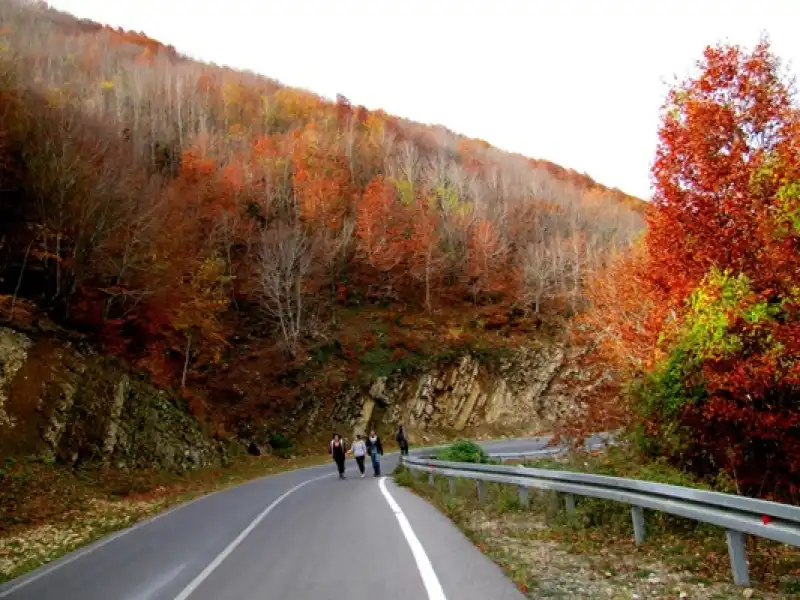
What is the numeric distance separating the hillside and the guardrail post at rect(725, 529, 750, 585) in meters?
10.6

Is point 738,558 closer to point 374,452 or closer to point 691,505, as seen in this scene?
point 691,505

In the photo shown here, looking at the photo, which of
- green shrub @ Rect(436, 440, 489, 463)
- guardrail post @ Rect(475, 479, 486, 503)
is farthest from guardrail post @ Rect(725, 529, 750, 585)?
green shrub @ Rect(436, 440, 489, 463)

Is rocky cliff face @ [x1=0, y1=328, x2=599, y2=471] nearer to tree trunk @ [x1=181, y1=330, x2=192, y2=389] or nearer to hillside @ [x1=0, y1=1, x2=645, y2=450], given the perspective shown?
hillside @ [x1=0, y1=1, x2=645, y2=450]

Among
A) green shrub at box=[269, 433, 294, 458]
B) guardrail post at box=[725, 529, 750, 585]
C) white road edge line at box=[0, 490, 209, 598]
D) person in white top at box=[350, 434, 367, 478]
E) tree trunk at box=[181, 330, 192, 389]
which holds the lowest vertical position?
green shrub at box=[269, 433, 294, 458]

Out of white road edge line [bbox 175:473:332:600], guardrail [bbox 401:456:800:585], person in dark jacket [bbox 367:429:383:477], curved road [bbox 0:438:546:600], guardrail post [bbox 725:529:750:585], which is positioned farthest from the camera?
person in dark jacket [bbox 367:429:383:477]

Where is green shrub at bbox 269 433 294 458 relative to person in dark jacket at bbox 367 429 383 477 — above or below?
below

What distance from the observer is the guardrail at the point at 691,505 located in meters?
4.89

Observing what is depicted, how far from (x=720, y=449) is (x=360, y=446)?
49.6 ft

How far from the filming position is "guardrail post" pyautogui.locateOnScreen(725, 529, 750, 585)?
538 cm

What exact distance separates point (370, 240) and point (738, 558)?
49.3 meters

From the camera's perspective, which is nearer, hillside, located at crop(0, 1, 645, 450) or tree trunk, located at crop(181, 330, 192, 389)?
hillside, located at crop(0, 1, 645, 450)

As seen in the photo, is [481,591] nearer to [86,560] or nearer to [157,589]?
[157,589]

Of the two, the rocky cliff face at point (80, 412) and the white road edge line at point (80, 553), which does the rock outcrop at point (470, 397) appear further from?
the white road edge line at point (80, 553)

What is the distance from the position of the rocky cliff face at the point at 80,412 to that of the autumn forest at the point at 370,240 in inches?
76.6
